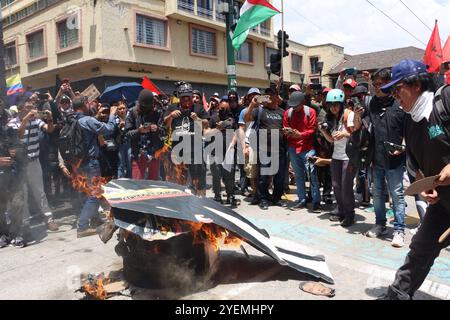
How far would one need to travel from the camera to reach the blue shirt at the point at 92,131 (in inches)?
212

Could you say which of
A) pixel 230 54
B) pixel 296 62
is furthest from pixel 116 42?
pixel 296 62

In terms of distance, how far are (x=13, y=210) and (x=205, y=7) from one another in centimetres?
2149

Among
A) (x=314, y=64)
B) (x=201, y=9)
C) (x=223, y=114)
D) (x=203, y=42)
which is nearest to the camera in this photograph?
(x=223, y=114)

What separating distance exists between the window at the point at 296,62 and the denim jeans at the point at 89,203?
32.2 m

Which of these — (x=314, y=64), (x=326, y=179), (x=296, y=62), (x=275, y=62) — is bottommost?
(x=326, y=179)

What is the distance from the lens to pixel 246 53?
28.2 metres

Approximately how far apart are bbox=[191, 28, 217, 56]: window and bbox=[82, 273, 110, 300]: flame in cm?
2131

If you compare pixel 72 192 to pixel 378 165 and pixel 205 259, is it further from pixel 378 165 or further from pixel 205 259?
pixel 378 165

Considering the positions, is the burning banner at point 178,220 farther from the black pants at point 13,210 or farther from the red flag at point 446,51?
the red flag at point 446,51

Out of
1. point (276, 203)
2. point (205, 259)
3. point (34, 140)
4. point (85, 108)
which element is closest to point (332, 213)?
point (276, 203)

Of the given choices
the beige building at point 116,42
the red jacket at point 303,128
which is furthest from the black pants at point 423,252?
the beige building at point 116,42

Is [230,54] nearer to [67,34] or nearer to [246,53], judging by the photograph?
[67,34]

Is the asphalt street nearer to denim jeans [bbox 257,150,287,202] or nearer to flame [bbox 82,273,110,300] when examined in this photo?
flame [bbox 82,273,110,300]

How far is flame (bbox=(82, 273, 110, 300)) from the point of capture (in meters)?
3.20
